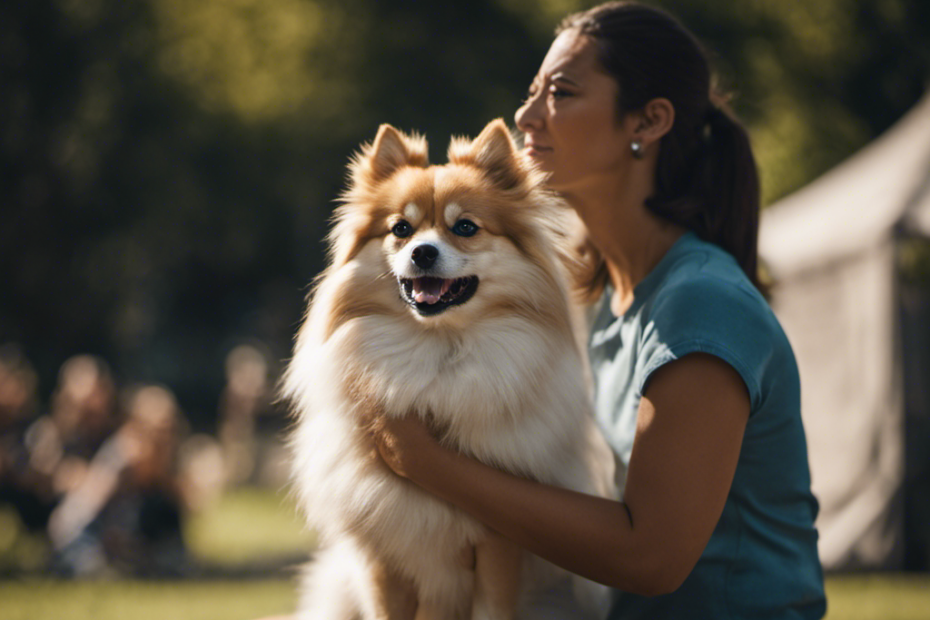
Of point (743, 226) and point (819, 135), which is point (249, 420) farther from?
point (743, 226)

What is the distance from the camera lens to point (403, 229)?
238 centimetres

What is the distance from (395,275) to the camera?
2322 millimetres

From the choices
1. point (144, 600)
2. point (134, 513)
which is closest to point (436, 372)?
point (144, 600)

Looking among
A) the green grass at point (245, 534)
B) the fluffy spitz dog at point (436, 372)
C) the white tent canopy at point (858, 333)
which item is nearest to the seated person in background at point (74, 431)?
the green grass at point (245, 534)

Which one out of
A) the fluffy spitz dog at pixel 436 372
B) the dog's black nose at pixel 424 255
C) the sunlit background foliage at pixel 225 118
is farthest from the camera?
the sunlit background foliage at pixel 225 118

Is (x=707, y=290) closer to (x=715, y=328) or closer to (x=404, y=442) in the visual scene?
(x=715, y=328)

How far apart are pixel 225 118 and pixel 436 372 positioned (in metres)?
15.9

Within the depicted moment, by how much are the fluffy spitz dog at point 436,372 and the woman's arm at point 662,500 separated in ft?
1.03

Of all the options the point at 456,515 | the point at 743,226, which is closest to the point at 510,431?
the point at 456,515

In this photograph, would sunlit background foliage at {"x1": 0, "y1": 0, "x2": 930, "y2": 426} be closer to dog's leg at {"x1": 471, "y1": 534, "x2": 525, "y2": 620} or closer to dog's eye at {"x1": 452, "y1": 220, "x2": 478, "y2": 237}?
dog's eye at {"x1": 452, "y1": 220, "x2": 478, "y2": 237}

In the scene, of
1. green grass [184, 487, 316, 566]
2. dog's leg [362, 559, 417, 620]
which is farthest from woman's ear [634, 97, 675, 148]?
green grass [184, 487, 316, 566]

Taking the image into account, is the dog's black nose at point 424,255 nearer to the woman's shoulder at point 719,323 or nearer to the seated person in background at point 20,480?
the woman's shoulder at point 719,323

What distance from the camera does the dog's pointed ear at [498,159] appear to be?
7.81 feet

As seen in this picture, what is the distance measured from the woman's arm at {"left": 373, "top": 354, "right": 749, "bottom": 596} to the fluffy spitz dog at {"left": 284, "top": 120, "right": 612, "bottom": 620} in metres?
0.31
